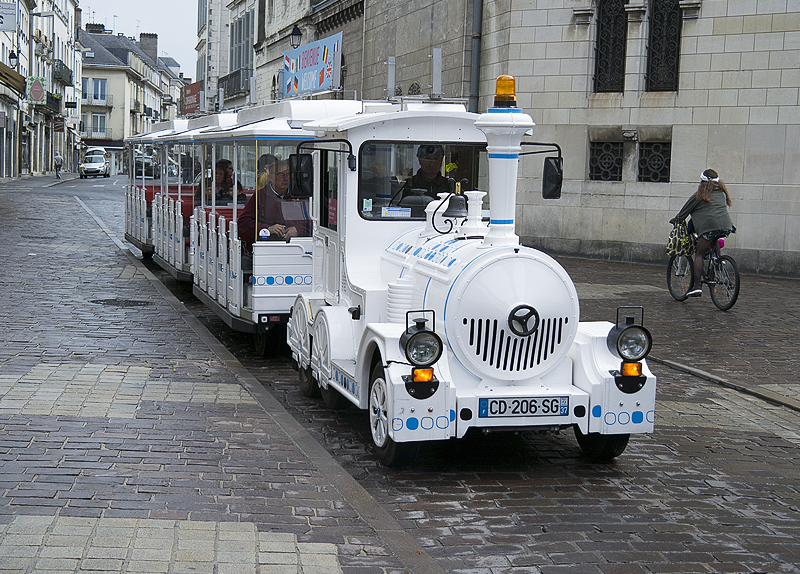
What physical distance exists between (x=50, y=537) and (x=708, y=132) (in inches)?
658

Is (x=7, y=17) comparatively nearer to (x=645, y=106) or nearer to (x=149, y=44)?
(x=645, y=106)

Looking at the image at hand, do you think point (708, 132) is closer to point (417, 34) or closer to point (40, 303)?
point (417, 34)

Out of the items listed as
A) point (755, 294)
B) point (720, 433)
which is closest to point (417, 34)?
point (755, 294)

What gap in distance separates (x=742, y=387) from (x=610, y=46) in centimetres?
1306

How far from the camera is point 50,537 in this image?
15.1ft

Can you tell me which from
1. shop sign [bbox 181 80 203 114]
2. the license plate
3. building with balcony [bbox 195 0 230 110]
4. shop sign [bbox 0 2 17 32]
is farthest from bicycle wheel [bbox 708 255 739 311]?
building with balcony [bbox 195 0 230 110]

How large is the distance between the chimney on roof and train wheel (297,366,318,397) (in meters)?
133

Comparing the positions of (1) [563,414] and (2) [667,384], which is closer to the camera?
(1) [563,414]

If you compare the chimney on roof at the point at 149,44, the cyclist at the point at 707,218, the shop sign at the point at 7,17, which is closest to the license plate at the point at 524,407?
the cyclist at the point at 707,218

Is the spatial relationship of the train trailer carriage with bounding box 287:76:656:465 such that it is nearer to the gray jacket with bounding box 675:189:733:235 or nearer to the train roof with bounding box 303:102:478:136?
the train roof with bounding box 303:102:478:136

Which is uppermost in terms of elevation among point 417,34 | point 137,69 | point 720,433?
point 137,69

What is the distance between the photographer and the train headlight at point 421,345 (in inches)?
226

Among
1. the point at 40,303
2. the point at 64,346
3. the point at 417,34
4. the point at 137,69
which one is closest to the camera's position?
the point at 64,346

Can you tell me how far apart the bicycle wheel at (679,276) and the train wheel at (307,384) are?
7.34 meters
